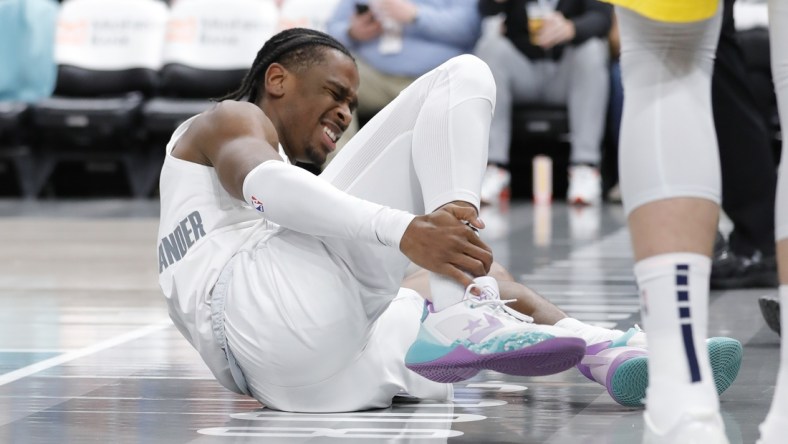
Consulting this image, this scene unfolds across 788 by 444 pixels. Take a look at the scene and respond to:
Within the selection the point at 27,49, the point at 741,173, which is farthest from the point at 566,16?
the point at 741,173

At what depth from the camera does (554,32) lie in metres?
7.49

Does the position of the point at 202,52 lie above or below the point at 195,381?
below

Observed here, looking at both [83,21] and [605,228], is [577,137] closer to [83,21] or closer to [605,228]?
[605,228]

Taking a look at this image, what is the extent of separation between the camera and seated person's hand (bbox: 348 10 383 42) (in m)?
7.10

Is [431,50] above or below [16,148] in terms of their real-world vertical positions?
above

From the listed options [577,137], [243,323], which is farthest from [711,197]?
[577,137]

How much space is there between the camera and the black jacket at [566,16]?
24.4ft

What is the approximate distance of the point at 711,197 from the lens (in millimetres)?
1647

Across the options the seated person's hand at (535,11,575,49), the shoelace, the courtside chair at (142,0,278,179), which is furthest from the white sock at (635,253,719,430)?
the courtside chair at (142,0,278,179)

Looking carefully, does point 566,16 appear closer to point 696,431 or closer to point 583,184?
point 583,184

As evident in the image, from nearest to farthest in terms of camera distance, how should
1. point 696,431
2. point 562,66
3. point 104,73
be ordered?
point 696,431 → point 562,66 → point 104,73

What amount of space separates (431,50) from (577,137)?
1.05 meters

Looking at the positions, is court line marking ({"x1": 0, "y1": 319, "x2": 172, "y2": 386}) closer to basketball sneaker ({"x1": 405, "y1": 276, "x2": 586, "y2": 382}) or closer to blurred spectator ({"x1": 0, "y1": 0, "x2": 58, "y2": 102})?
basketball sneaker ({"x1": 405, "y1": 276, "x2": 586, "y2": 382})

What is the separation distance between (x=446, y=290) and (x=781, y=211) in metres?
0.53
